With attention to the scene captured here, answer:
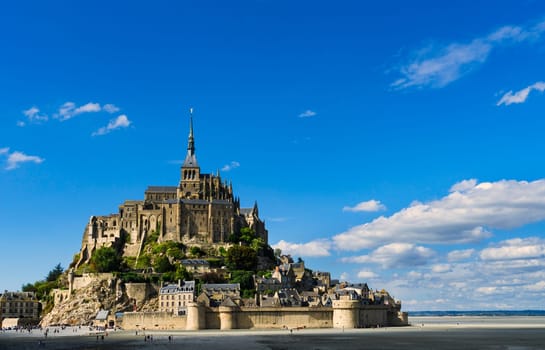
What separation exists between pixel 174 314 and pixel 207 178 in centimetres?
3993

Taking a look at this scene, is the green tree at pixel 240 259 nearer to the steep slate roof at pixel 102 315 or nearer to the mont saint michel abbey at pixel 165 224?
the mont saint michel abbey at pixel 165 224

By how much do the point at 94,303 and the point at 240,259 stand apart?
20321mm

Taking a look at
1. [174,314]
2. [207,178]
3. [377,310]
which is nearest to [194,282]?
[174,314]

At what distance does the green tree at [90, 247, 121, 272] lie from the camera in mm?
88500

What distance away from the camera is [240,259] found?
90.4 m

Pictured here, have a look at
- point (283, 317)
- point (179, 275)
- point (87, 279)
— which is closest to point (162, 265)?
point (179, 275)

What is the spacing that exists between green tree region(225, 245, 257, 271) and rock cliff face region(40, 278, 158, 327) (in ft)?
43.1

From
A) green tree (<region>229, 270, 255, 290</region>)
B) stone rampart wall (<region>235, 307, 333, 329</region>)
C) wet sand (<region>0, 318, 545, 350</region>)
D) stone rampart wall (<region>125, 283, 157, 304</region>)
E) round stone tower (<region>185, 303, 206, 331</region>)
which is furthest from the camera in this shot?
green tree (<region>229, 270, 255, 290</region>)

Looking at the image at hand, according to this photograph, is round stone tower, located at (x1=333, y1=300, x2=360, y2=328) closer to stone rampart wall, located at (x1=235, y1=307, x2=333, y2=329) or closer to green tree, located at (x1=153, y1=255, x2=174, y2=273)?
stone rampart wall, located at (x1=235, y1=307, x2=333, y2=329)

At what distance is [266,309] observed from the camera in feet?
243

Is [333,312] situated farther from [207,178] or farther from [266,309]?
[207,178]

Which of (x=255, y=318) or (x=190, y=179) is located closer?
(x=255, y=318)

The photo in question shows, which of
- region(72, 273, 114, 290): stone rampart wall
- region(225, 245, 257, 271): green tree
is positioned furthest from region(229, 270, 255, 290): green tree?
region(72, 273, 114, 290): stone rampart wall

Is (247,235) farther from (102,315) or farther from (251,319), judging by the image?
(102,315)
